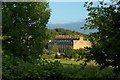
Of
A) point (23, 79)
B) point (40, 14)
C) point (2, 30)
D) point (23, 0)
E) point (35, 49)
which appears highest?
point (23, 0)

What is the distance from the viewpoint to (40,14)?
42.4ft

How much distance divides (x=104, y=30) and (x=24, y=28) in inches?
307

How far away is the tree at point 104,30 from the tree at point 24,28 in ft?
22.4

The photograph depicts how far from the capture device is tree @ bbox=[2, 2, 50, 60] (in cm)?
1209

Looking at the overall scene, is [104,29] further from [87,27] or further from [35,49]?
[35,49]

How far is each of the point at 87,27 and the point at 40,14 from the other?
756 centimetres

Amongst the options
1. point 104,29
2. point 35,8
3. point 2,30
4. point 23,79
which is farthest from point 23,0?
point 104,29

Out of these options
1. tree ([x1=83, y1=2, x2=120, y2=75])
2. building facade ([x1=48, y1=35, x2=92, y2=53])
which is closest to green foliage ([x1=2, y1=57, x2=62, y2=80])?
tree ([x1=83, y1=2, x2=120, y2=75])

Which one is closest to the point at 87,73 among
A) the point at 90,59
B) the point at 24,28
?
the point at 90,59

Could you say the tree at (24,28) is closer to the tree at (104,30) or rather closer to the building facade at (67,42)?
the tree at (104,30)

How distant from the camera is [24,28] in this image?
12.5m

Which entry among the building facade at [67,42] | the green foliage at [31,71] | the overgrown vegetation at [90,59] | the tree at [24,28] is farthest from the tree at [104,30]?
the building facade at [67,42]

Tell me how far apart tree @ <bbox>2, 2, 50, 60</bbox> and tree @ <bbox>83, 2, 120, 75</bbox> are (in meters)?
6.83

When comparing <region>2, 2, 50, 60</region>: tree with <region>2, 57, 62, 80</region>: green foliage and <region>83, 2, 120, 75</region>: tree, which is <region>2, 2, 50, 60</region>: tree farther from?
<region>83, 2, 120, 75</region>: tree
